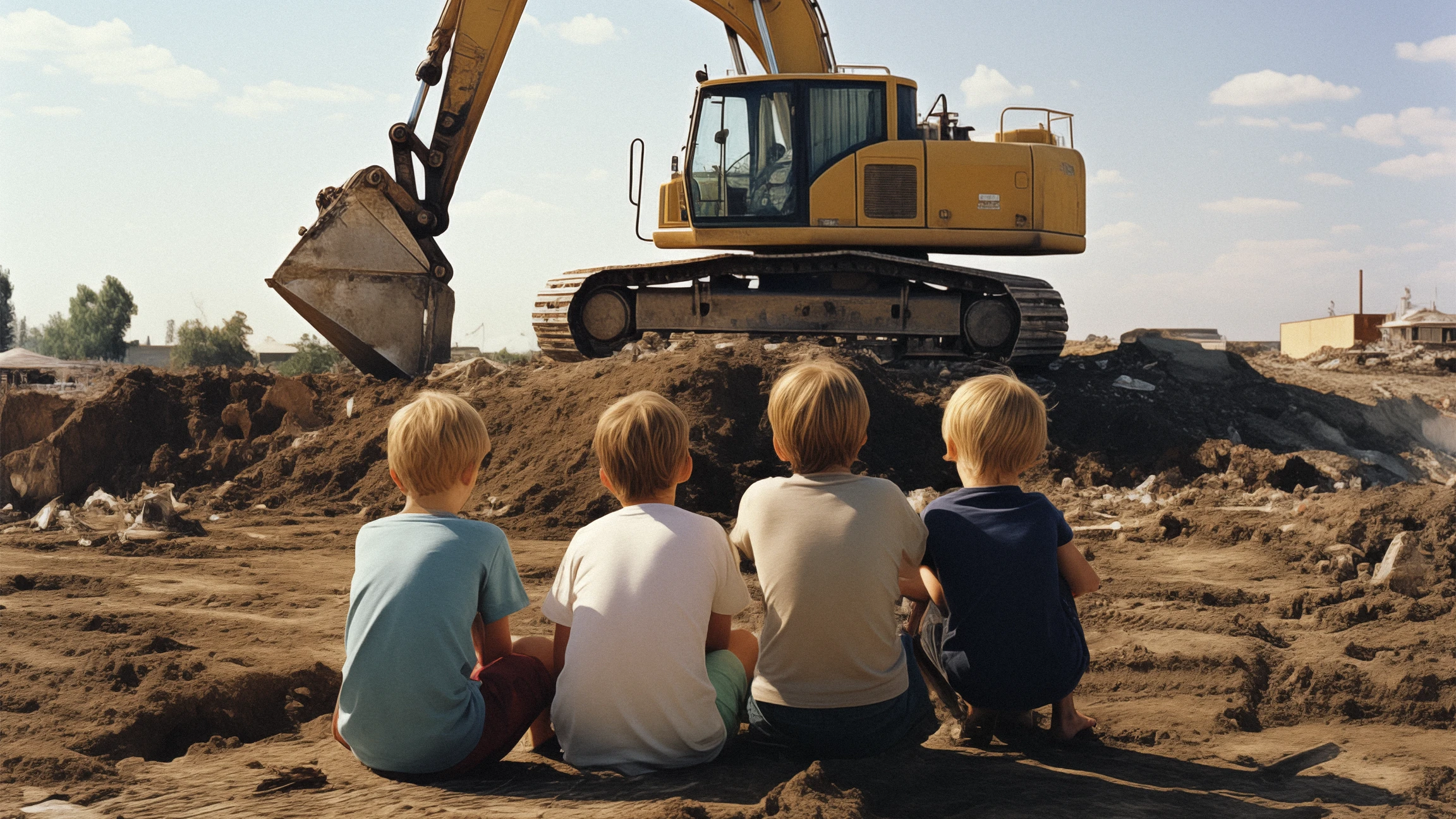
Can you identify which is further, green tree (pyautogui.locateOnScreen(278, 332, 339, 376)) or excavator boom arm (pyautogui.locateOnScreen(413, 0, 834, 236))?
green tree (pyautogui.locateOnScreen(278, 332, 339, 376))

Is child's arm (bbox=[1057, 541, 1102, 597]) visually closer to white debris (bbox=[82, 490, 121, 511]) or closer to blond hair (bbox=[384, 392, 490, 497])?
blond hair (bbox=[384, 392, 490, 497])

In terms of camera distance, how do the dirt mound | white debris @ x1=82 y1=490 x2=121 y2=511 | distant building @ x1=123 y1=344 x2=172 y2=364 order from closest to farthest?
the dirt mound, white debris @ x1=82 y1=490 x2=121 y2=511, distant building @ x1=123 y1=344 x2=172 y2=364

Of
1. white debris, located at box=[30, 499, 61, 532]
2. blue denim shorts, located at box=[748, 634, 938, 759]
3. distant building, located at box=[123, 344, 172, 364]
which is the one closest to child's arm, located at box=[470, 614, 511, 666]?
blue denim shorts, located at box=[748, 634, 938, 759]

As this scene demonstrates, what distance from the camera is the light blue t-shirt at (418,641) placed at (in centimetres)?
284

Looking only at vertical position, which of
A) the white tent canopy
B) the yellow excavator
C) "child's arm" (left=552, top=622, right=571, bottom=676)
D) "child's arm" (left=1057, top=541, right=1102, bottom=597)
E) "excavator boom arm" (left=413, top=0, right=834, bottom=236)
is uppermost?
"excavator boom arm" (left=413, top=0, right=834, bottom=236)

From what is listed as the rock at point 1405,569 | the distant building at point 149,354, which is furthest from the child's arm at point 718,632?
the distant building at point 149,354

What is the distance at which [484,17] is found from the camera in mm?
12078

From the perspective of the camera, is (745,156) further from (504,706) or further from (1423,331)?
(1423,331)

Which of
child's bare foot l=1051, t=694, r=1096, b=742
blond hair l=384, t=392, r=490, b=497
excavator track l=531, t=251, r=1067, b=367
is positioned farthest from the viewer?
excavator track l=531, t=251, r=1067, b=367

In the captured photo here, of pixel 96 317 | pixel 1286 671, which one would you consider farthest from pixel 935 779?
pixel 96 317

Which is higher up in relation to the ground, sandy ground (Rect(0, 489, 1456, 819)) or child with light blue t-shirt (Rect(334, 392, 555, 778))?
child with light blue t-shirt (Rect(334, 392, 555, 778))

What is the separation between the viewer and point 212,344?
50906 mm

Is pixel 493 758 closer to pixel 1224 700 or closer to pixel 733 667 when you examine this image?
pixel 733 667

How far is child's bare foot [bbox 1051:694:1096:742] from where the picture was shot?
339 centimetres
